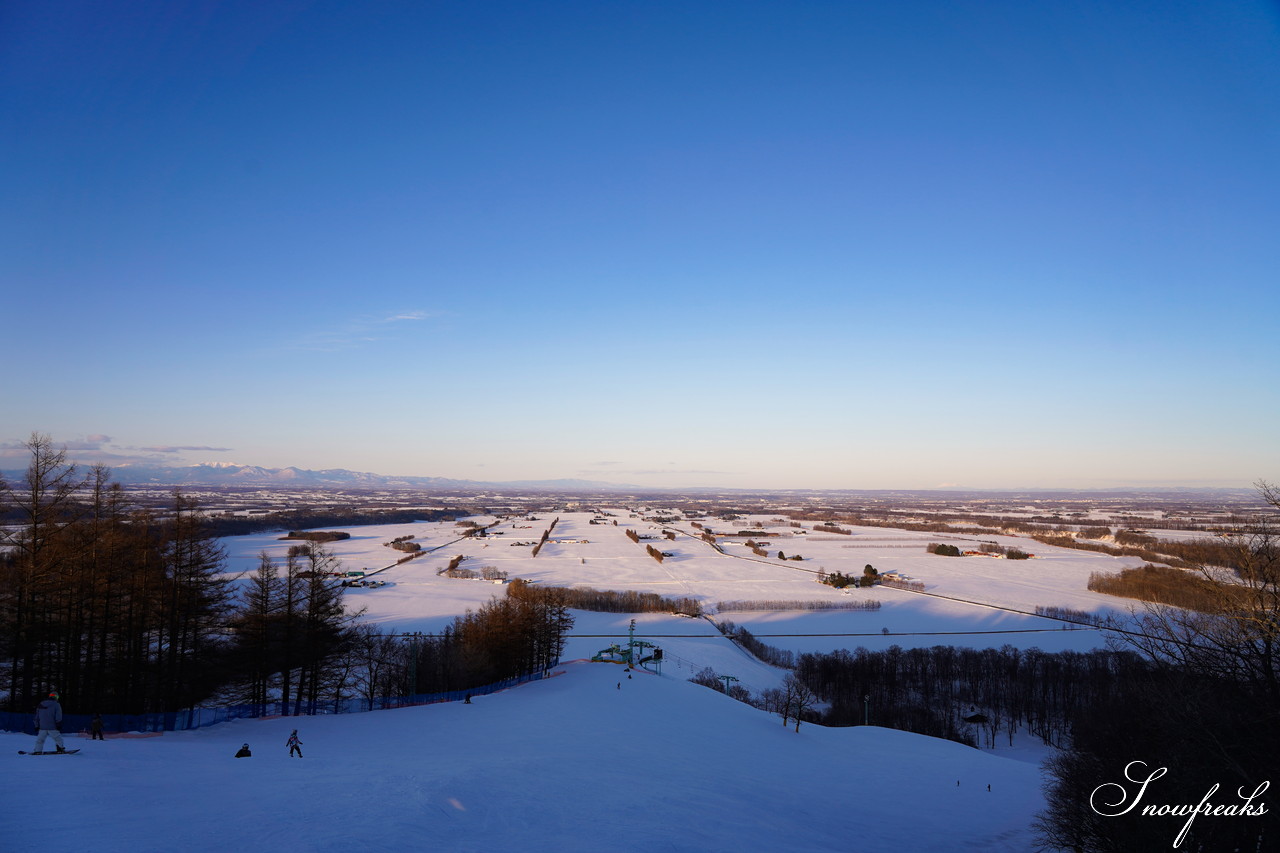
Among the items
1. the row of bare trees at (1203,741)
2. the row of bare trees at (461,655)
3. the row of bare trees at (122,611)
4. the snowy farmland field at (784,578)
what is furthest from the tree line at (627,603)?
the row of bare trees at (1203,741)

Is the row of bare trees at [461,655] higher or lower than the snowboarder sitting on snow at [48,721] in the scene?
lower

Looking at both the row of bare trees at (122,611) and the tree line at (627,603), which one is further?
the tree line at (627,603)

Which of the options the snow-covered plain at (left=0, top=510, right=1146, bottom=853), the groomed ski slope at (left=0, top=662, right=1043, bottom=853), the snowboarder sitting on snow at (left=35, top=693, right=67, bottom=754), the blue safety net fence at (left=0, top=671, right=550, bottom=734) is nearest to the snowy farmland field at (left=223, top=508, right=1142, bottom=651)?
the snow-covered plain at (left=0, top=510, right=1146, bottom=853)

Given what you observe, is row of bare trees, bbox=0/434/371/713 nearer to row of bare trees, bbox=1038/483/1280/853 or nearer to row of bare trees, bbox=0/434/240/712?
row of bare trees, bbox=0/434/240/712

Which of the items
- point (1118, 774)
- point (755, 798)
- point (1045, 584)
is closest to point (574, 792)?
point (755, 798)

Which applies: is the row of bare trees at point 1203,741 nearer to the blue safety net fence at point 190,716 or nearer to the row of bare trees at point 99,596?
the blue safety net fence at point 190,716

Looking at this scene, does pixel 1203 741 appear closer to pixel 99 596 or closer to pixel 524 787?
pixel 524 787

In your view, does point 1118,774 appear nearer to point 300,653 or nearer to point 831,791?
point 831,791

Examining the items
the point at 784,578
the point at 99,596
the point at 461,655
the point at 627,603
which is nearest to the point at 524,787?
the point at 99,596
